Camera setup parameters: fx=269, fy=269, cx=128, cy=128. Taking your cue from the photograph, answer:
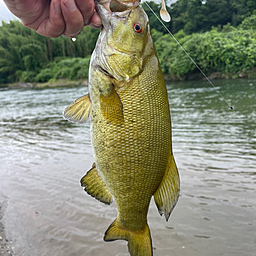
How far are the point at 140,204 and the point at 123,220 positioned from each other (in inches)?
7.5

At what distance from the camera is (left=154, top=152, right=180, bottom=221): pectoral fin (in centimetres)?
181

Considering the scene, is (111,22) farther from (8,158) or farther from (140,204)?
(8,158)

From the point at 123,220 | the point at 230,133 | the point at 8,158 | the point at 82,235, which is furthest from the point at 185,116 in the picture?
the point at 123,220

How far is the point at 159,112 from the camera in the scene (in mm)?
1745

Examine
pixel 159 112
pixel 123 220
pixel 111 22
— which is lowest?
pixel 123 220

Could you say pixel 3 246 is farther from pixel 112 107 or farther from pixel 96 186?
pixel 112 107

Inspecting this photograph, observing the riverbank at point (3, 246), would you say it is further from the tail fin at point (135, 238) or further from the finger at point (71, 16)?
the finger at point (71, 16)

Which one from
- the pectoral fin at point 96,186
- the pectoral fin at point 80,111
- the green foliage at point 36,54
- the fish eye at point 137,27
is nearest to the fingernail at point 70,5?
the fish eye at point 137,27

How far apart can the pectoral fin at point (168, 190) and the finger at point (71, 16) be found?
3.81ft

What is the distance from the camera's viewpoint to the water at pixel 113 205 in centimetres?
453

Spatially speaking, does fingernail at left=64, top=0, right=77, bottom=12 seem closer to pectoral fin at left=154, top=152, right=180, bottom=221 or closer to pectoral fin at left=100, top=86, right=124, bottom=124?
pectoral fin at left=100, top=86, right=124, bottom=124

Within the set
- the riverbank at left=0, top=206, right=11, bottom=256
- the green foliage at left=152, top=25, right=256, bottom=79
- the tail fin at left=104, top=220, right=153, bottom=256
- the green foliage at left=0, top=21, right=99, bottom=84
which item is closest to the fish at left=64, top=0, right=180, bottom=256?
the tail fin at left=104, top=220, right=153, bottom=256

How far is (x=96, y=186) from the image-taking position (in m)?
1.95

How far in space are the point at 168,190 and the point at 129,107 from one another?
63cm
